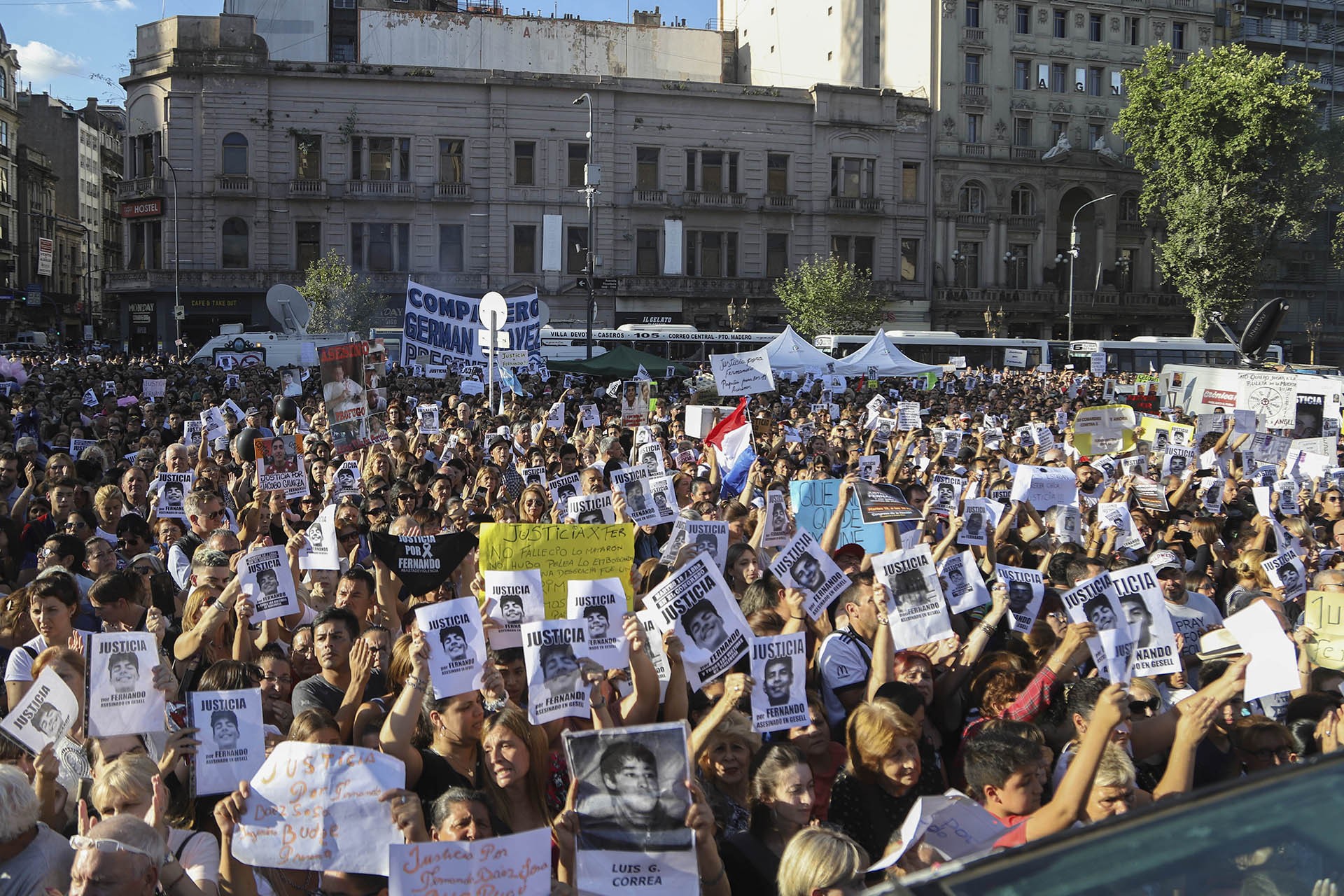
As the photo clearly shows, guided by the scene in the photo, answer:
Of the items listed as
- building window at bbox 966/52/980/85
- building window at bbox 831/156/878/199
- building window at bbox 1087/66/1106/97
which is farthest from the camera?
building window at bbox 1087/66/1106/97

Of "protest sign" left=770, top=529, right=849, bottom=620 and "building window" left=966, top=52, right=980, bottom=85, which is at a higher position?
"building window" left=966, top=52, right=980, bottom=85

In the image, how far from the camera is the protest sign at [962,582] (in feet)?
23.2

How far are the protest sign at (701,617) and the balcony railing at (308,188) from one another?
162 feet

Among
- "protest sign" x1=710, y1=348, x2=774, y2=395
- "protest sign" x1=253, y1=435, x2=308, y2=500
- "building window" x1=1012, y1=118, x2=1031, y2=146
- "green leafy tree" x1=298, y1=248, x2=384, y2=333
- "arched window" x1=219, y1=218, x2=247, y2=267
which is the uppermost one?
"building window" x1=1012, y1=118, x2=1031, y2=146

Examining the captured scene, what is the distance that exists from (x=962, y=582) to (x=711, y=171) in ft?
162

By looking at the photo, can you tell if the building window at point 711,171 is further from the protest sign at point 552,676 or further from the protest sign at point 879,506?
the protest sign at point 552,676

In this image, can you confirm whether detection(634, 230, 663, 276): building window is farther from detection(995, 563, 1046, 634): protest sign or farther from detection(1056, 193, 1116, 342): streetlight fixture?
detection(995, 563, 1046, 634): protest sign

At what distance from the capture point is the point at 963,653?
6180 millimetres

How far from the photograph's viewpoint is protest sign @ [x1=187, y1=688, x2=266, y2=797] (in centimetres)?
432

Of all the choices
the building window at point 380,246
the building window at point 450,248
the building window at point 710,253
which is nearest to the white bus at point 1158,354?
the building window at point 710,253

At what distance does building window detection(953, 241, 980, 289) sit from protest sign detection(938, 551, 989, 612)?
171ft

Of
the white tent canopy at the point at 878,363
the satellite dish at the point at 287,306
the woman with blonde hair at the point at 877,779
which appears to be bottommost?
the woman with blonde hair at the point at 877,779

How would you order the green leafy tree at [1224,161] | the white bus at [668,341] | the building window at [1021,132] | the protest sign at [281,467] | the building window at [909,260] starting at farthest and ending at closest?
1. the building window at [1021,132]
2. the building window at [909,260]
3. the green leafy tree at [1224,161]
4. the white bus at [668,341]
5. the protest sign at [281,467]

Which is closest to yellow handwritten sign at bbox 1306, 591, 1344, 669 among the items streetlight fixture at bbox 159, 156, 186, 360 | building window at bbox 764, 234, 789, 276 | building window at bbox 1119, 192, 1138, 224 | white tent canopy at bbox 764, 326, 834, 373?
white tent canopy at bbox 764, 326, 834, 373
